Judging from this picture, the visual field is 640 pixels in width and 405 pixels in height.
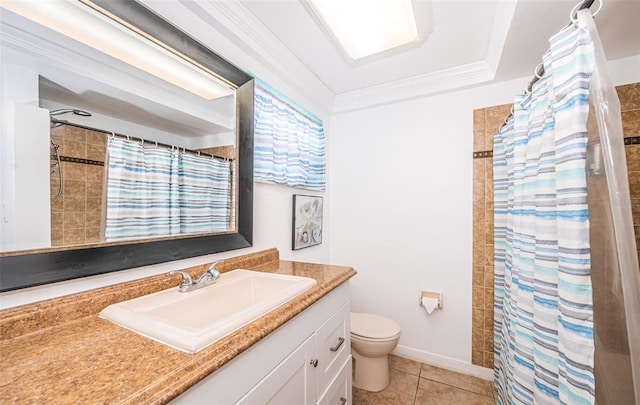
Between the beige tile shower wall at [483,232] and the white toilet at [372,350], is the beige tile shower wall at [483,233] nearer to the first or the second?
the beige tile shower wall at [483,232]

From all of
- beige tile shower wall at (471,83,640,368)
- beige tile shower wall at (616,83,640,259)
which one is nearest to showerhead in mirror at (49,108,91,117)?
beige tile shower wall at (471,83,640,368)

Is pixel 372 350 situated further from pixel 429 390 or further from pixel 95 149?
pixel 95 149

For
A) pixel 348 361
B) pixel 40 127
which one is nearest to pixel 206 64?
pixel 40 127

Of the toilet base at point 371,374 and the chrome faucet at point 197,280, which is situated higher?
the chrome faucet at point 197,280

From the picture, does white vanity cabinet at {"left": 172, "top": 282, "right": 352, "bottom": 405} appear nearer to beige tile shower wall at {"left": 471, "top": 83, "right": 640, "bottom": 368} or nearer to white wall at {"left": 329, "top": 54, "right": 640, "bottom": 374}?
white wall at {"left": 329, "top": 54, "right": 640, "bottom": 374}

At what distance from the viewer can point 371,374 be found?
184cm

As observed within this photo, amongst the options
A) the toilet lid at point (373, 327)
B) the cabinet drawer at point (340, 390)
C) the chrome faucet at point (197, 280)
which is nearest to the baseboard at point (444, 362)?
the toilet lid at point (373, 327)

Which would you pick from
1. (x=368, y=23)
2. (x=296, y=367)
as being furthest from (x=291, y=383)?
(x=368, y=23)

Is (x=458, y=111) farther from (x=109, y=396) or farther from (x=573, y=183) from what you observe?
(x=109, y=396)

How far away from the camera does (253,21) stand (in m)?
1.45

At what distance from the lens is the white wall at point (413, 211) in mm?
2033

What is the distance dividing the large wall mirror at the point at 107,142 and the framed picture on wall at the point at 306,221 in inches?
24.4

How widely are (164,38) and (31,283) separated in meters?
1.03

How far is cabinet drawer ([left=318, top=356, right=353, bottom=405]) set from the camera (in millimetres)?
1206
